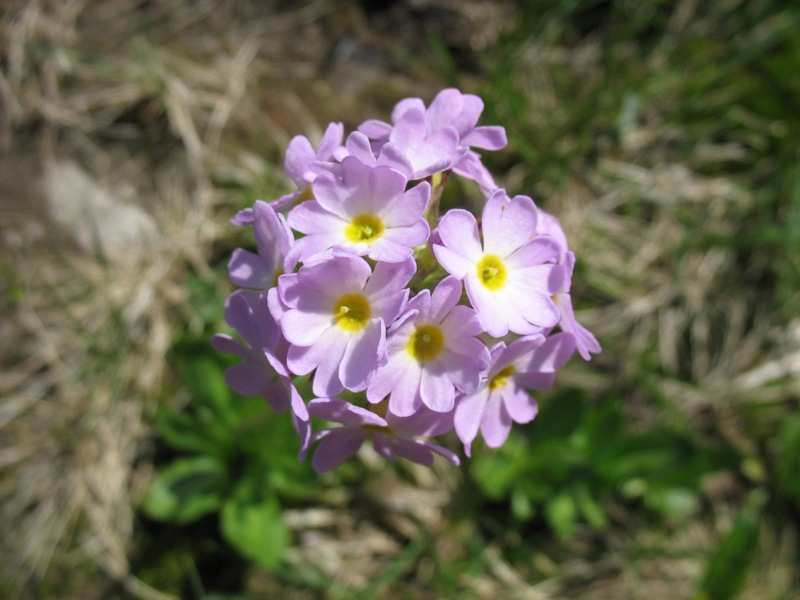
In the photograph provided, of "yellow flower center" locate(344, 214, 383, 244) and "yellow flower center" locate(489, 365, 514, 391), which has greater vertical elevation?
"yellow flower center" locate(344, 214, 383, 244)

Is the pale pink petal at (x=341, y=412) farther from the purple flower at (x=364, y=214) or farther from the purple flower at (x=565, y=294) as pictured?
the purple flower at (x=565, y=294)

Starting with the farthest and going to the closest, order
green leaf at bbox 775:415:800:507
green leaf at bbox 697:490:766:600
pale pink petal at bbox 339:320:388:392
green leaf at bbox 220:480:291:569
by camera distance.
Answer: green leaf at bbox 775:415:800:507 < green leaf at bbox 697:490:766:600 < green leaf at bbox 220:480:291:569 < pale pink petal at bbox 339:320:388:392

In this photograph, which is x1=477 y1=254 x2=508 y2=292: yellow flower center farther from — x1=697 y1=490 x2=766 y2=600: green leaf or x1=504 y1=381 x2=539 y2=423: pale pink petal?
x1=697 y1=490 x2=766 y2=600: green leaf

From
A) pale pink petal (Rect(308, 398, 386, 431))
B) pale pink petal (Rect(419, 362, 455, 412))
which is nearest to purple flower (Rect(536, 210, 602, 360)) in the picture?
pale pink petal (Rect(419, 362, 455, 412))

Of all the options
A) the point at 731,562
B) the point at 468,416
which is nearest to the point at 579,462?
the point at 731,562

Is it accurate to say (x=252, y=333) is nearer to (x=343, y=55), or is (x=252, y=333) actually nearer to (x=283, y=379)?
(x=283, y=379)

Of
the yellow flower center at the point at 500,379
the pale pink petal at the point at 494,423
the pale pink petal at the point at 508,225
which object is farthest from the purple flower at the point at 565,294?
the pale pink petal at the point at 494,423

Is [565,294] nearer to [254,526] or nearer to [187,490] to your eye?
[254,526]
